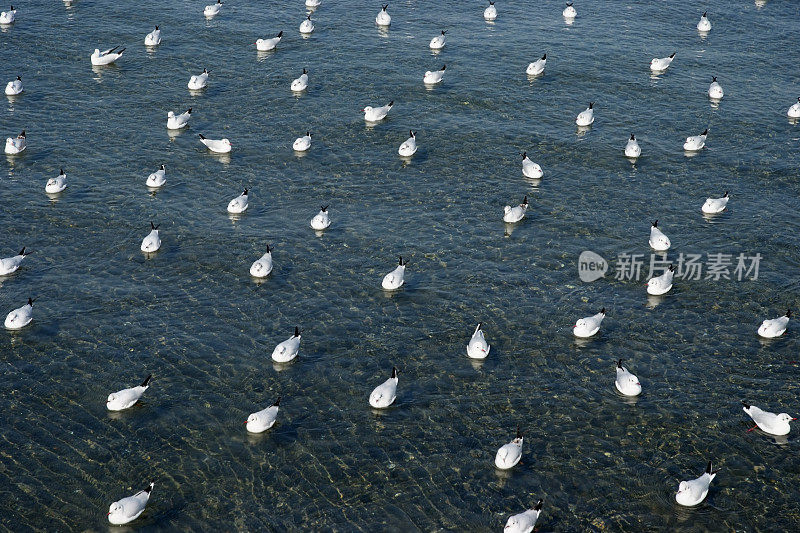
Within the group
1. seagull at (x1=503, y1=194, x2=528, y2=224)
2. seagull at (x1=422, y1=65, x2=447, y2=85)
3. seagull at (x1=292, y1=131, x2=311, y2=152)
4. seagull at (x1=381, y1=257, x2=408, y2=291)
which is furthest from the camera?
seagull at (x1=422, y1=65, x2=447, y2=85)

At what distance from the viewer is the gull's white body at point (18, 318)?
3356 centimetres

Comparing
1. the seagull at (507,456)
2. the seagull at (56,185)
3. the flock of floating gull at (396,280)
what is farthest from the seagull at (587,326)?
→ the seagull at (56,185)

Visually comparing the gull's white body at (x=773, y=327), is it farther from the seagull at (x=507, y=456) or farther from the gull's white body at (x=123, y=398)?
the gull's white body at (x=123, y=398)

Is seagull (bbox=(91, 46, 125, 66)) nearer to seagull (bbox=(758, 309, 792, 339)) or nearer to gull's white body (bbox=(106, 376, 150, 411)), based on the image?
gull's white body (bbox=(106, 376, 150, 411))

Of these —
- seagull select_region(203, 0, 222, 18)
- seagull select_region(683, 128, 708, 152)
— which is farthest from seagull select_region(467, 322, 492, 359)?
seagull select_region(203, 0, 222, 18)

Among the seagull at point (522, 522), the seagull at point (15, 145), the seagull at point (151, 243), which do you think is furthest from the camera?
the seagull at point (15, 145)

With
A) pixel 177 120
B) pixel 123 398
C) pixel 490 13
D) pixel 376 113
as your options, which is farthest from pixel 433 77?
pixel 123 398

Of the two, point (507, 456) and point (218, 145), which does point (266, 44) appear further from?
point (507, 456)

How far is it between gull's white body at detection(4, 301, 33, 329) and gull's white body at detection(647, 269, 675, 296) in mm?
27083

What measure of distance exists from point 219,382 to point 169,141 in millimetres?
23155

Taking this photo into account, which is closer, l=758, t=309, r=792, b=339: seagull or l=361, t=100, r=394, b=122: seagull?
l=758, t=309, r=792, b=339: seagull

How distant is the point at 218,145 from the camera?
157 ft

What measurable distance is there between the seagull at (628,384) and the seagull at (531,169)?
17.5 metres

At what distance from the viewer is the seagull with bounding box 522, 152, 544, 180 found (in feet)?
150
